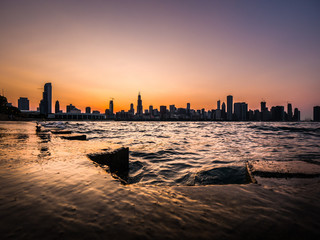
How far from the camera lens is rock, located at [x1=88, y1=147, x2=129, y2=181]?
4359 millimetres

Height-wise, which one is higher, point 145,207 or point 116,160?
point 145,207

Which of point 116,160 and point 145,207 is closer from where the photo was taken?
point 145,207

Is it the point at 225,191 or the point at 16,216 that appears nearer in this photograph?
the point at 16,216

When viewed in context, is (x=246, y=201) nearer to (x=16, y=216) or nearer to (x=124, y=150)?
(x=16, y=216)

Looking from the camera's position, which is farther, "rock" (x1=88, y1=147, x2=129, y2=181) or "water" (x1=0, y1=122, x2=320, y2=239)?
"rock" (x1=88, y1=147, x2=129, y2=181)

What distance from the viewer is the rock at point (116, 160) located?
14.3 feet

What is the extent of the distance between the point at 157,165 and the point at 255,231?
477 centimetres

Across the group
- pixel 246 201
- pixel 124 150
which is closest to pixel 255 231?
pixel 246 201

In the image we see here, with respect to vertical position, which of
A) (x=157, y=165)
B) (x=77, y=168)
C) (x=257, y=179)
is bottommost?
(x=157, y=165)

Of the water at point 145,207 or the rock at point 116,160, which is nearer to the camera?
the water at point 145,207

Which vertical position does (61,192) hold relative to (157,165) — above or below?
above

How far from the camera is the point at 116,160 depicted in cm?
486

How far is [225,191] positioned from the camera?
2412 mm

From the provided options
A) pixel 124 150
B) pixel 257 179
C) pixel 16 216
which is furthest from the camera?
pixel 124 150
